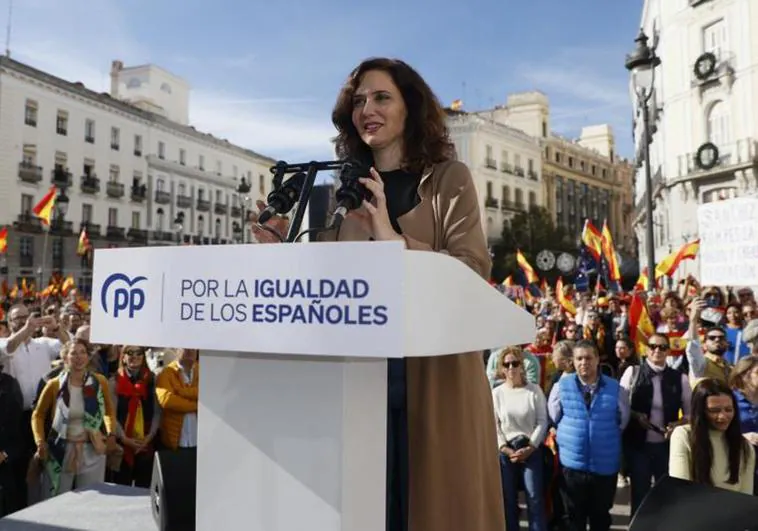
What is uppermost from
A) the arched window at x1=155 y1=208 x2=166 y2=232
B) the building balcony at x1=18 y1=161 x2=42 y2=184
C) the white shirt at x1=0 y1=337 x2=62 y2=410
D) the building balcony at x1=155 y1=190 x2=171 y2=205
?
the building balcony at x1=155 y1=190 x2=171 y2=205

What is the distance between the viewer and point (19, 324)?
7.01 m

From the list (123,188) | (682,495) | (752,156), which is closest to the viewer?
(682,495)

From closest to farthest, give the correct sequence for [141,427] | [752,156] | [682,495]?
[682,495] → [141,427] → [752,156]

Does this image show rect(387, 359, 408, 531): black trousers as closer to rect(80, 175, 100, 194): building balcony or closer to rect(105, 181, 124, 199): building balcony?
rect(80, 175, 100, 194): building balcony

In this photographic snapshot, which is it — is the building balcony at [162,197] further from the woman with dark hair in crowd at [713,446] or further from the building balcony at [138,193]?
the woman with dark hair in crowd at [713,446]

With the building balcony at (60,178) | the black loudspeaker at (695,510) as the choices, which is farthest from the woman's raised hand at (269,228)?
the building balcony at (60,178)

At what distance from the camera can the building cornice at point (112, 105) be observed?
37.1 metres

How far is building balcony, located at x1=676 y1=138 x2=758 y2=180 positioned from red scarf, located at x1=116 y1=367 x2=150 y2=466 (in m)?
25.4

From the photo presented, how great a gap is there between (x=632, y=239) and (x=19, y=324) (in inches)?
2682

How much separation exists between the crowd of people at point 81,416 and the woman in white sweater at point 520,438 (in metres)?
2.54

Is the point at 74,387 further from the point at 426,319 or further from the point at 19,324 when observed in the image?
the point at 426,319

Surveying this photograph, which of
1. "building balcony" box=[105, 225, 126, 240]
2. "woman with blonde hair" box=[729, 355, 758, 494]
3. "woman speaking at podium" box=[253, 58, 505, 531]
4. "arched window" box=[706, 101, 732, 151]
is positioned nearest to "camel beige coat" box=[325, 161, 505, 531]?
"woman speaking at podium" box=[253, 58, 505, 531]

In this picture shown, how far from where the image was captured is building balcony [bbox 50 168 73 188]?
40.2m

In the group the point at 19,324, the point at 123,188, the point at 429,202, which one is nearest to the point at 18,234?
the point at 123,188
